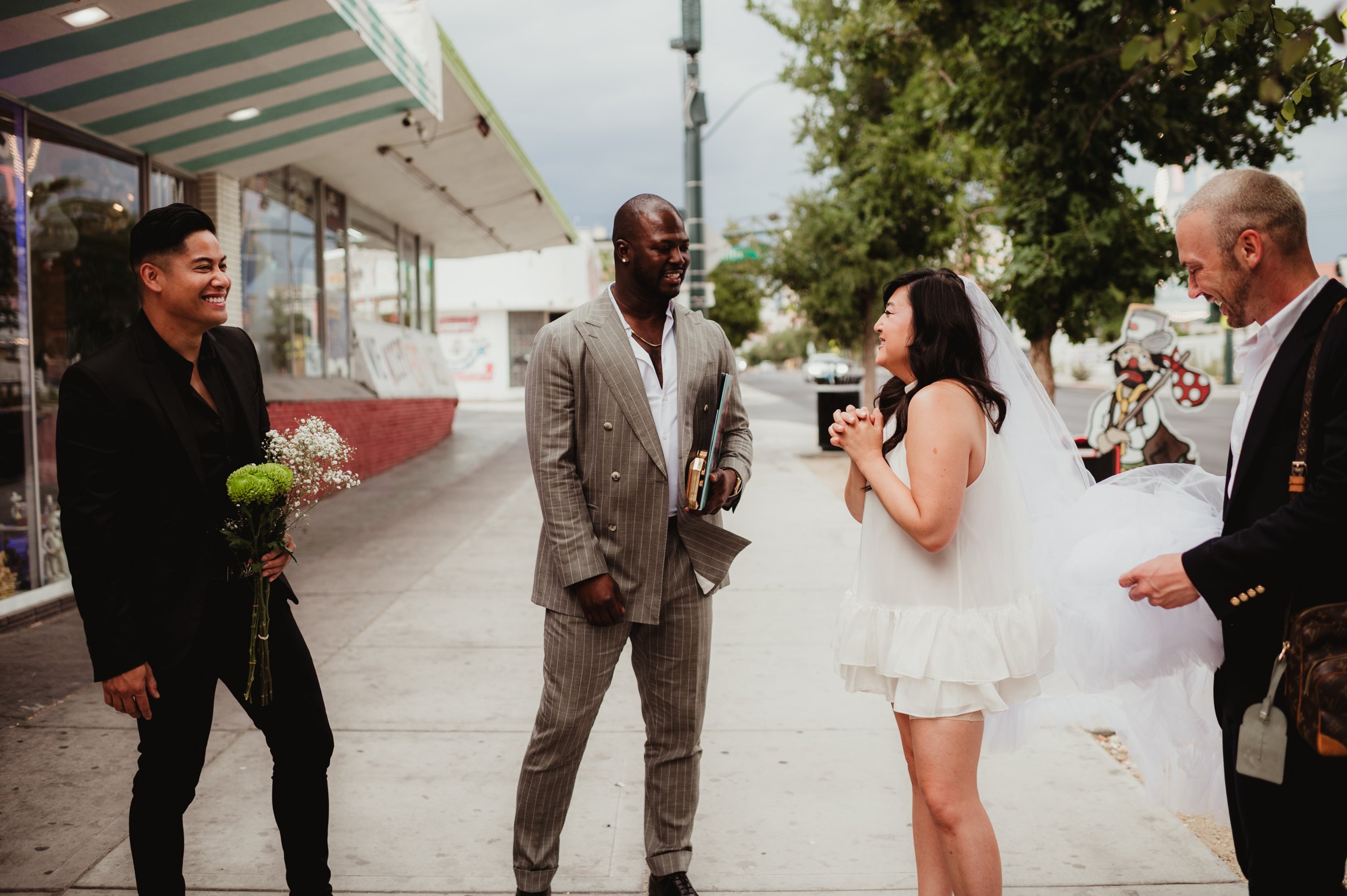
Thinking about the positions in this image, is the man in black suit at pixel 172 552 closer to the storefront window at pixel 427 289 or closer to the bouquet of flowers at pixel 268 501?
the bouquet of flowers at pixel 268 501

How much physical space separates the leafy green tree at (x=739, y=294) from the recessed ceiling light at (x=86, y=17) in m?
3.84

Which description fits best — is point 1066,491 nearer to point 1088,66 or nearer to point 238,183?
point 1088,66

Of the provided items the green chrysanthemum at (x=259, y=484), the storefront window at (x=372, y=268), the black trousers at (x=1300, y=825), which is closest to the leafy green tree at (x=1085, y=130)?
the black trousers at (x=1300, y=825)

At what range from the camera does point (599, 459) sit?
2898 millimetres

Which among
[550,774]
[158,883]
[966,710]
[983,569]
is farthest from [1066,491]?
[158,883]

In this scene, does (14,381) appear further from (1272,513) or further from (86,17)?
(1272,513)

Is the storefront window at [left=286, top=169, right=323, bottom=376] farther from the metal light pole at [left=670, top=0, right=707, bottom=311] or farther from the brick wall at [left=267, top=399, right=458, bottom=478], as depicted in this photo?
the metal light pole at [left=670, top=0, right=707, bottom=311]

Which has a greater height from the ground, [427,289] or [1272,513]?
[427,289]

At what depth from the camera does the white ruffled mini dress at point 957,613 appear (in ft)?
8.00

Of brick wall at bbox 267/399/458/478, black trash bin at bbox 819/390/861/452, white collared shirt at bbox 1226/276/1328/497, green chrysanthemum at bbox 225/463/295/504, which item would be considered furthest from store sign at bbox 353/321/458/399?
white collared shirt at bbox 1226/276/1328/497

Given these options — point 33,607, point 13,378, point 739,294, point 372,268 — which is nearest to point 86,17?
point 13,378

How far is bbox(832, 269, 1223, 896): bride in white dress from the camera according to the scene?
2.43 metres

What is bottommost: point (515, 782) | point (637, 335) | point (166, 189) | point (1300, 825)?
point (515, 782)

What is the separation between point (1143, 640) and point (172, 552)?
7.73 feet
